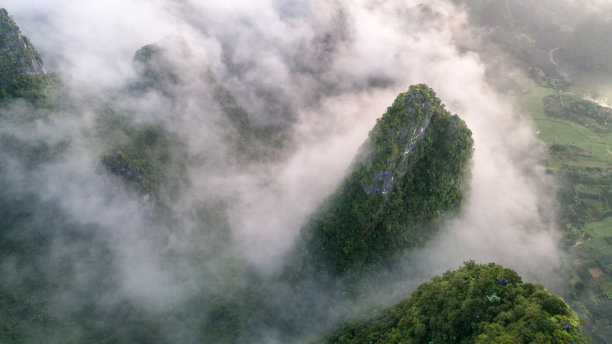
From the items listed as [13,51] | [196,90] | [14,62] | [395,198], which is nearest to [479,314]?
[395,198]

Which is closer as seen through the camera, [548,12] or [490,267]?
[490,267]

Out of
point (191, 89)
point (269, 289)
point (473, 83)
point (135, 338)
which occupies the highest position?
point (473, 83)

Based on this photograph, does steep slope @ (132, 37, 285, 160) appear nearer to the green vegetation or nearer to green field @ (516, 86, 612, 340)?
the green vegetation

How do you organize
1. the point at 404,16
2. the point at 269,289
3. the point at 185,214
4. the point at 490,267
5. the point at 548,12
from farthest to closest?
the point at 548,12 → the point at 404,16 → the point at 185,214 → the point at 269,289 → the point at 490,267

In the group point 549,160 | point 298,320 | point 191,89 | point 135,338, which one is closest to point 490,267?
point 298,320

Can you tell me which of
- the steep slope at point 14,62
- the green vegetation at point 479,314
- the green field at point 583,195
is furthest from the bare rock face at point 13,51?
the green field at point 583,195

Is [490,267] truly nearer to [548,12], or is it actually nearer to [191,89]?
[191,89]
